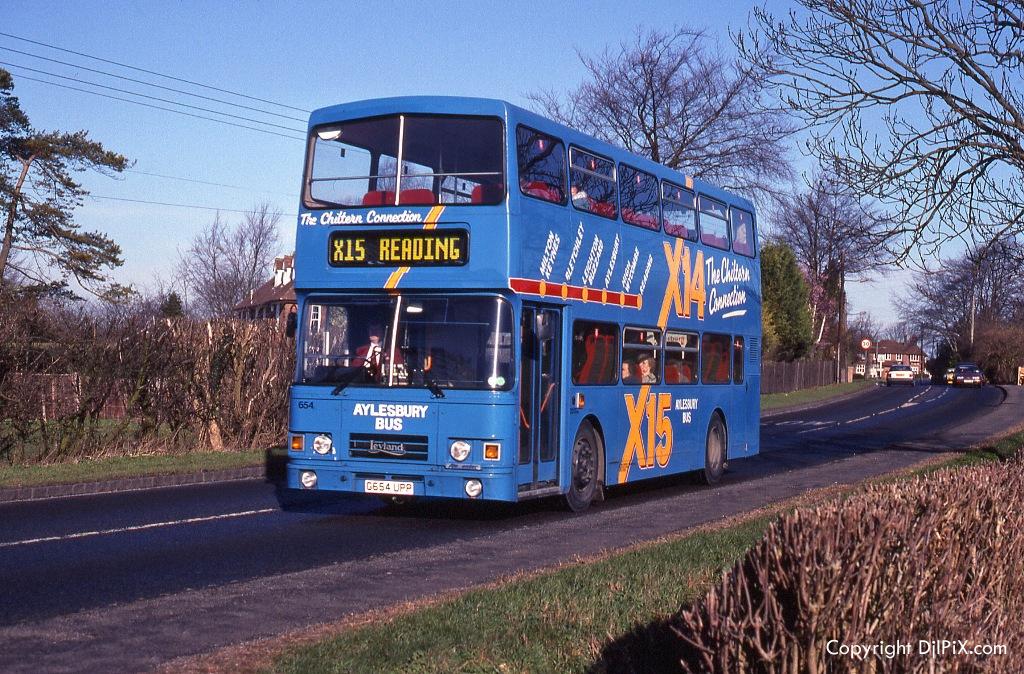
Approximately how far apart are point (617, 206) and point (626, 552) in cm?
664

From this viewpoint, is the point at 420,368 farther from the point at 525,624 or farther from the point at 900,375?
the point at 900,375

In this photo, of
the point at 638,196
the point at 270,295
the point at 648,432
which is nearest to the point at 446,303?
the point at 638,196

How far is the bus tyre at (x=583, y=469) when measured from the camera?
1522 cm

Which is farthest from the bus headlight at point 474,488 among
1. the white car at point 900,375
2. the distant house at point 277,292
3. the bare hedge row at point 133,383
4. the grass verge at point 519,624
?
the white car at point 900,375

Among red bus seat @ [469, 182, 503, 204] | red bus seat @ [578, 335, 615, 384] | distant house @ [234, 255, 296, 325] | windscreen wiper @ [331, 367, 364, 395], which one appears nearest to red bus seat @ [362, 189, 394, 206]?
red bus seat @ [469, 182, 503, 204]

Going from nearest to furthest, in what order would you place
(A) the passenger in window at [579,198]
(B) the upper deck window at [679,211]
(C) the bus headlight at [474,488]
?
1. (C) the bus headlight at [474,488]
2. (A) the passenger in window at [579,198]
3. (B) the upper deck window at [679,211]

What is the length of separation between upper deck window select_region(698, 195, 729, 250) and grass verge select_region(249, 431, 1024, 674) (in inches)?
396

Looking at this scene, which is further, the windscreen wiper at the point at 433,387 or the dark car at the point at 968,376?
the dark car at the point at 968,376

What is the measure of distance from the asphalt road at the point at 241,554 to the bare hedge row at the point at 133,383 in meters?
2.87

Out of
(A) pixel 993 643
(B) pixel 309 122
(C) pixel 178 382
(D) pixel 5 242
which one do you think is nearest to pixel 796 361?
(D) pixel 5 242

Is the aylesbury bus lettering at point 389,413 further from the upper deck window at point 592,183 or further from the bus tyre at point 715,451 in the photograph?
the bus tyre at point 715,451

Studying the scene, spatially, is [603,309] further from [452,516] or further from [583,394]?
[452,516]

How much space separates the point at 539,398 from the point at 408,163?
3017mm

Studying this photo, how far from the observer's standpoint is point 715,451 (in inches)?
798
